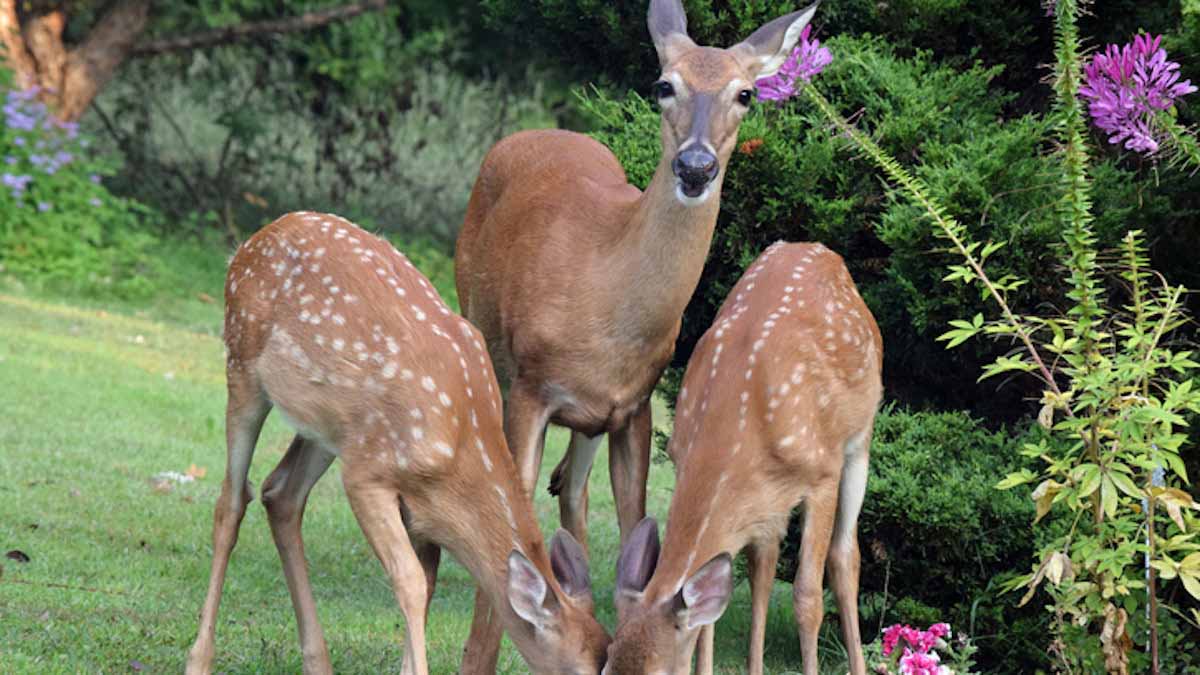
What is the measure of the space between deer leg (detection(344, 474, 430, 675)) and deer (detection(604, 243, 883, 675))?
65 cm

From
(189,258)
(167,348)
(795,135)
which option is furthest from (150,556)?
(189,258)

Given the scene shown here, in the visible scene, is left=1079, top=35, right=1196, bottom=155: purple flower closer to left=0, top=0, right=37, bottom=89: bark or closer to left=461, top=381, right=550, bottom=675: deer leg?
left=461, top=381, right=550, bottom=675: deer leg

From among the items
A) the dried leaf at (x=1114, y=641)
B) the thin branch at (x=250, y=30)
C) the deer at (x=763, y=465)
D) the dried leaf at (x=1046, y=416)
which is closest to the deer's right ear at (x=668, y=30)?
the deer at (x=763, y=465)

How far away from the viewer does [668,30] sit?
6035 millimetres

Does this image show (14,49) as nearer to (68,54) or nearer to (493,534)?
(68,54)

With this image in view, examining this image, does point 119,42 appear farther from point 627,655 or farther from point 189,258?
point 627,655

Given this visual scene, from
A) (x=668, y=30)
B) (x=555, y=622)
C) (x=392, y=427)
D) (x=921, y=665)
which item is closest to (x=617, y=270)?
(x=668, y=30)

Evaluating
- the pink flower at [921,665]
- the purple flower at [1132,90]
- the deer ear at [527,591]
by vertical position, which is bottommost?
the pink flower at [921,665]

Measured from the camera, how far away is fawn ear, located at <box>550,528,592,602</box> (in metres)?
5.04

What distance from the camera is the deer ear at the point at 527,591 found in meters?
4.88

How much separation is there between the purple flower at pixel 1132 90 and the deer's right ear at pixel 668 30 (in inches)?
53.8

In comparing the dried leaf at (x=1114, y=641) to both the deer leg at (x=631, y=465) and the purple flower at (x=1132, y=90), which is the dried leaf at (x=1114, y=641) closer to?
the purple flower at (x=1132, y=90)

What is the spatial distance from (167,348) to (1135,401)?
28.7 feet

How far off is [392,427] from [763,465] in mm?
1151
